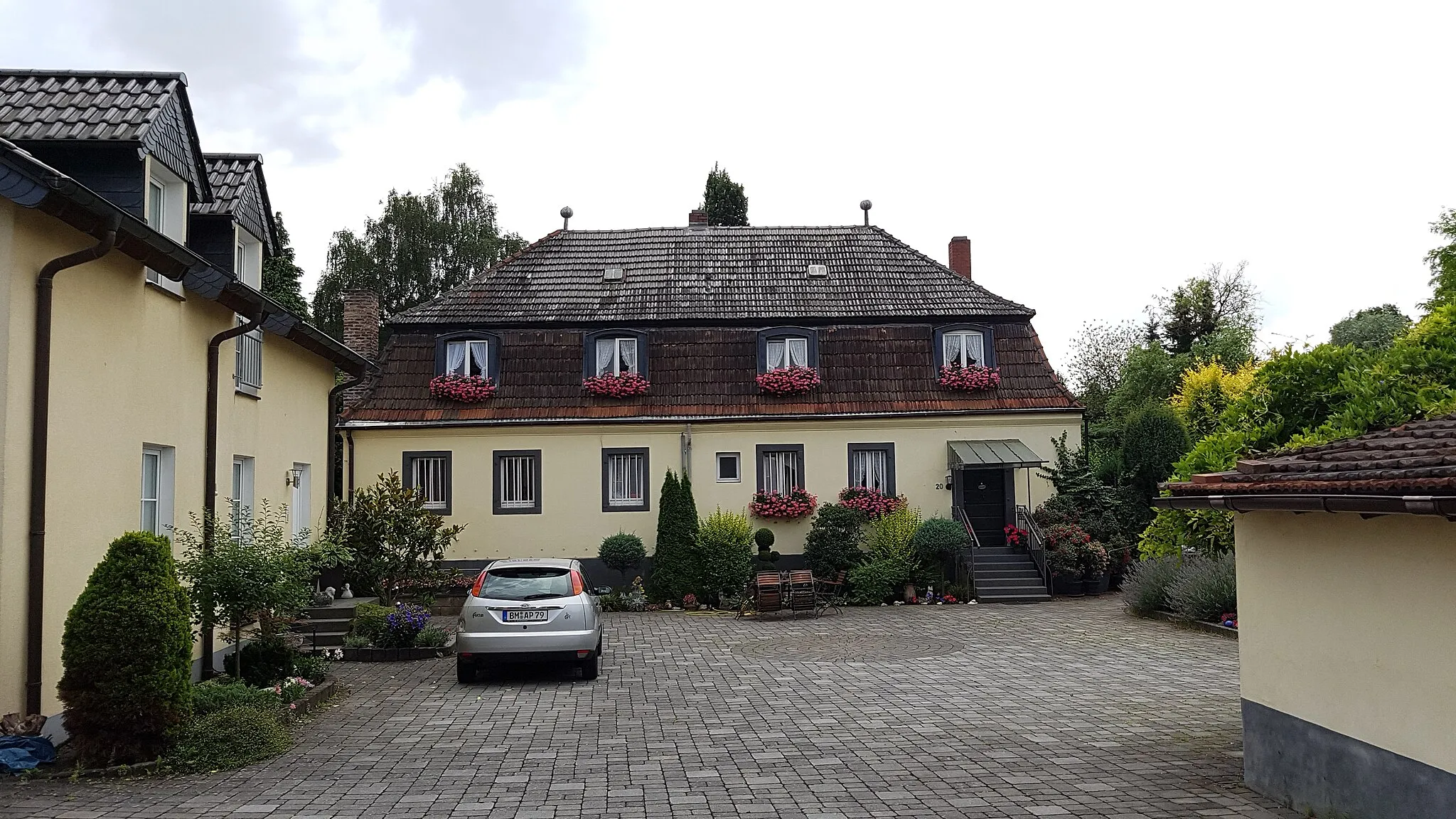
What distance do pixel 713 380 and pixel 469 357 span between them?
19.6 feet

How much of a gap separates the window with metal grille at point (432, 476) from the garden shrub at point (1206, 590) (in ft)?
52.4

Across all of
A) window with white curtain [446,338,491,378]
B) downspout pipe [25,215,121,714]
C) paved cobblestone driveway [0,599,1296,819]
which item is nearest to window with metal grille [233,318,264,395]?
paved cobblestone driveway [0,599,1296,819]

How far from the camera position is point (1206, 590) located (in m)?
18.6

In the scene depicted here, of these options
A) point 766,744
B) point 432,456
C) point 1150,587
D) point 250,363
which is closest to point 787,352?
point 432,456

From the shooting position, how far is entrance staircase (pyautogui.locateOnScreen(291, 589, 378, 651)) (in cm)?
1703

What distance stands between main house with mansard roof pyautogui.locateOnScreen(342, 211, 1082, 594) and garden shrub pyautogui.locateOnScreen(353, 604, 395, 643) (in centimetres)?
851

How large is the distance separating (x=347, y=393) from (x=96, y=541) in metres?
17.4

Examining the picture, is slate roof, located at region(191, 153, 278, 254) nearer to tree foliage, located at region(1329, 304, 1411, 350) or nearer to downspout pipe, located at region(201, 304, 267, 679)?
downspout pipe, located at region(201, 304, 267, 679)

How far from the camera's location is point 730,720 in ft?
36.7

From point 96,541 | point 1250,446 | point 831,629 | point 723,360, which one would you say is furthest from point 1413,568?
point 723,360

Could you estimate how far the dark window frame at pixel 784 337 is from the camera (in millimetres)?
26344

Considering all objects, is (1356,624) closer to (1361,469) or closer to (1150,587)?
(1361,469)

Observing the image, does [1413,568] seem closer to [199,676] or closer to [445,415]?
[199,676]

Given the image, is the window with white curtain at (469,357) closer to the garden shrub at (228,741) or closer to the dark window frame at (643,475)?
the dark window frame at (643,475)
